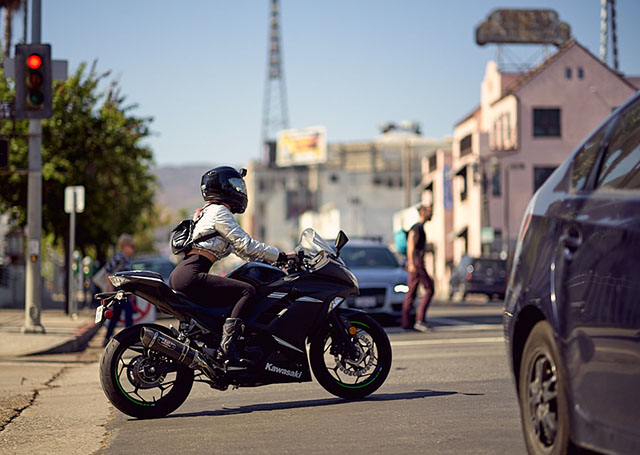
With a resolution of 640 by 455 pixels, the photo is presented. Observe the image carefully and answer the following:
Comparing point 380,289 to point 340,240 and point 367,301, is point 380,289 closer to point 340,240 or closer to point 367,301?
point 367,301

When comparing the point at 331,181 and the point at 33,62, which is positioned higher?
the point at 331,181

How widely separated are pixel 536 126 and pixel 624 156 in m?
53.4

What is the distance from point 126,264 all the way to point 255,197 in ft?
445

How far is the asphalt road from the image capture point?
621cm

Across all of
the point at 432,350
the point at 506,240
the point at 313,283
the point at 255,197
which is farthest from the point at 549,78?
the point at 255,197

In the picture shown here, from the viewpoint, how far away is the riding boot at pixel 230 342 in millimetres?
7578

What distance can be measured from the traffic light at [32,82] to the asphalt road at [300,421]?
20.4 ft

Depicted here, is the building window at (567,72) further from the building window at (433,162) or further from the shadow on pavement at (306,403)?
the shadow on pavement at (306,403)

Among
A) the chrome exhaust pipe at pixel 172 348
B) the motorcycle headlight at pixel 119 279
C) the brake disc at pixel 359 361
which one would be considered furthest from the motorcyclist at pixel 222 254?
the brake disc at pixel 359 361

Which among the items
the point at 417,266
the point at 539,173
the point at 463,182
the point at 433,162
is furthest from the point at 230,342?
the point at 433,162

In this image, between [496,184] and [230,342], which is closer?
[230,342]

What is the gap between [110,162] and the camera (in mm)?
27078

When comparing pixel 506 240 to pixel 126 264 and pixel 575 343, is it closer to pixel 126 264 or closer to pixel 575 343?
pixel 126 264

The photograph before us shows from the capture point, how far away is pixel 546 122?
56.7 meters
